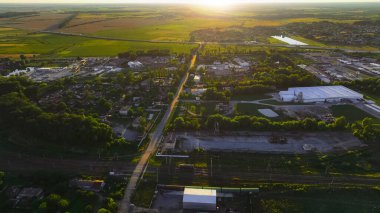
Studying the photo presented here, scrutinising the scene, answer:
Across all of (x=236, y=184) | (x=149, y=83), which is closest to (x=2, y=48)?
(x=149, y=83)

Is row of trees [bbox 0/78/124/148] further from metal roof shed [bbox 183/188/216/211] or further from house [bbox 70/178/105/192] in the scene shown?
metal roof shed [bbox 183/188/216/211]

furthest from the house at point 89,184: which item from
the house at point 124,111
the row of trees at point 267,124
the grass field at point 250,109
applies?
the grass field at point 250,109

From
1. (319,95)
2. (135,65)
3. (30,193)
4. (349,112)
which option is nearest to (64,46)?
(135,65)

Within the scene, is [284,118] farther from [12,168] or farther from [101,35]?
[101,35]

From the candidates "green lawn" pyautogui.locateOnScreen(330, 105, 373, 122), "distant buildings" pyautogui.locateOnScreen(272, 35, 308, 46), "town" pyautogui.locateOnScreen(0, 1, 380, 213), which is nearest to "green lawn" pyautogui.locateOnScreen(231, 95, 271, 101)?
"town" pyautogui.locateOnScreen(0, 1, 380, 213)

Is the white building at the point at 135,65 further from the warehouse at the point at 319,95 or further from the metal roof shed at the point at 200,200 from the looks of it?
the metal roof shed at the point at 200,200

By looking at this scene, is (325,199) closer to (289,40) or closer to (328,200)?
(328,200)
